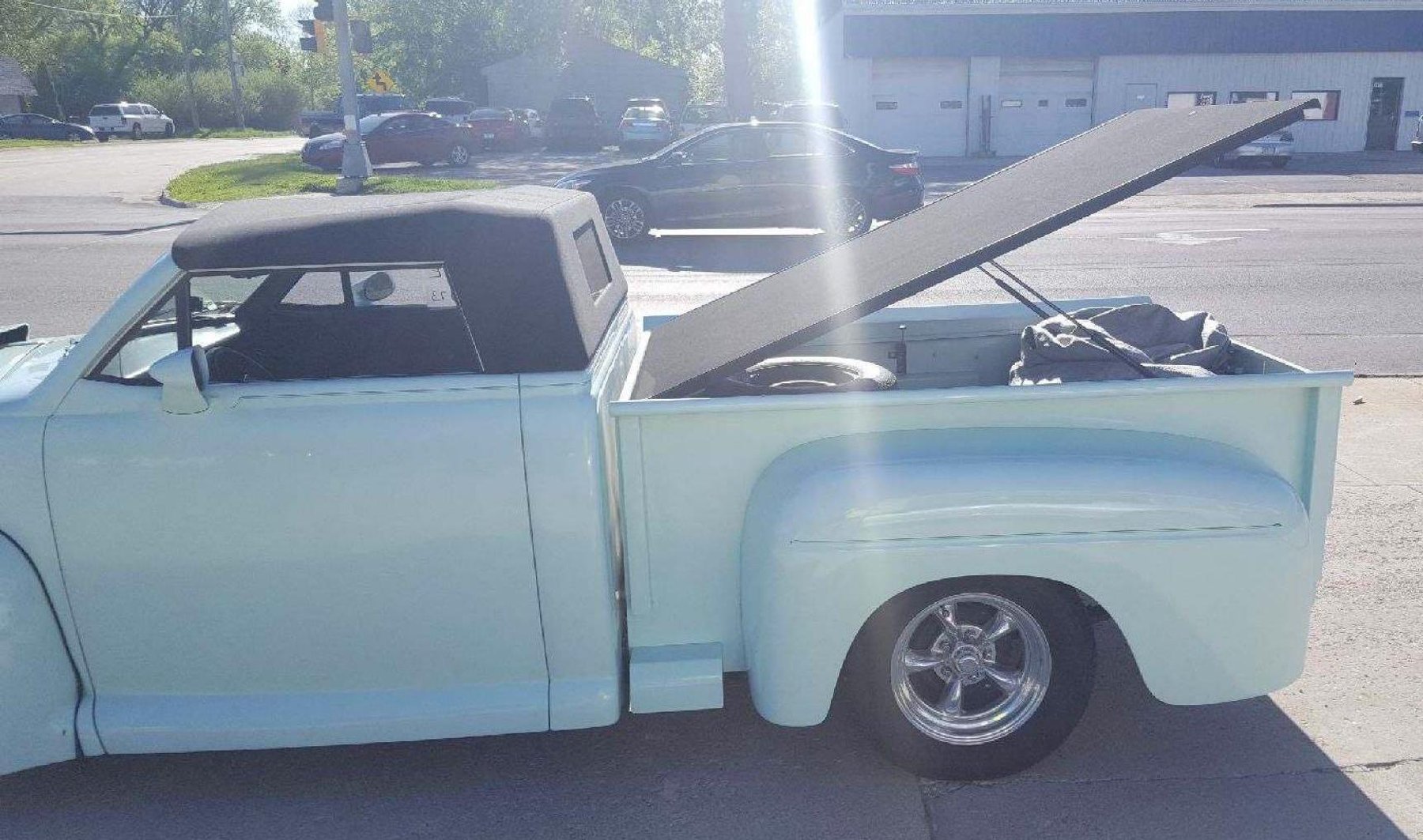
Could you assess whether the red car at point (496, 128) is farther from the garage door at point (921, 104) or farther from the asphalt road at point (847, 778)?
the asphalt road at point (847, 778)

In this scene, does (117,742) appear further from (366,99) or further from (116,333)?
(366,99)

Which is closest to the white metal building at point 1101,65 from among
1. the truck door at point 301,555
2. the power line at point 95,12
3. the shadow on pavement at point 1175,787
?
the shadow on pavement at point 1175,787

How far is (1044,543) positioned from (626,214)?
13.4m

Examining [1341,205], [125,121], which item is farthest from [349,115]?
[125,121]

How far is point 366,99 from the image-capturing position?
150 feet

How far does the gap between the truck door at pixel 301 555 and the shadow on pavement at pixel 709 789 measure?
29 cm

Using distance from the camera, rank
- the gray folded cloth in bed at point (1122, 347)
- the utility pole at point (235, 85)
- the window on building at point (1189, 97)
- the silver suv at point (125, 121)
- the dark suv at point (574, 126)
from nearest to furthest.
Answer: the gray folded cloth in bed at point (1122, 347) → the window on building at point (1189, 97) → the dark suv at point (574, 126) → the silver suv at point (125, 121) → the utility pole at point (235, 85)

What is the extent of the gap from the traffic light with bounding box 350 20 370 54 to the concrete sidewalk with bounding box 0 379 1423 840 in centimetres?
1993

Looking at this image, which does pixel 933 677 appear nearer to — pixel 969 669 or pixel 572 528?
pixel 969 669

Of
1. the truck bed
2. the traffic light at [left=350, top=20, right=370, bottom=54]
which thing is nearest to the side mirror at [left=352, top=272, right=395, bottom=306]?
the truck bed

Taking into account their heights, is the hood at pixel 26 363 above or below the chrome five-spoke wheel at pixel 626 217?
above

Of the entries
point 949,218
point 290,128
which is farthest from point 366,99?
point 949,218

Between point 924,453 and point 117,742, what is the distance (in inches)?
93.7

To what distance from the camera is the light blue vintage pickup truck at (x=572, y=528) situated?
3.12 meters
